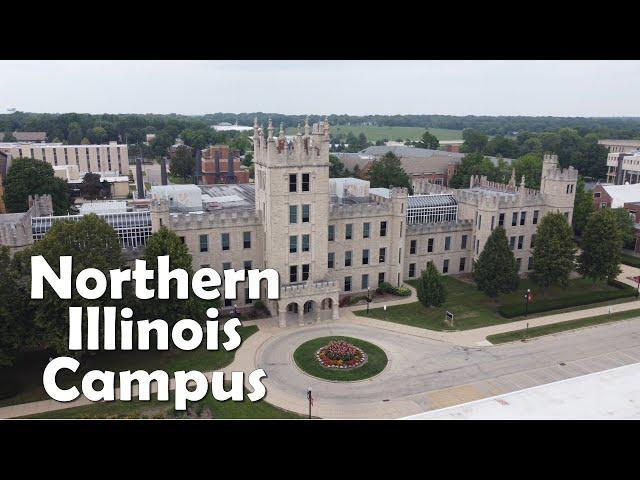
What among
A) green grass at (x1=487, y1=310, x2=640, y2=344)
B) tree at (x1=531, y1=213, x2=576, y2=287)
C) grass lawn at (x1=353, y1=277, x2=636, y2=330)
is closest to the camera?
green grass at (x1=487, y1=310, x2=640, y2=344)

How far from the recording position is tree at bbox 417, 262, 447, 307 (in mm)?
48500

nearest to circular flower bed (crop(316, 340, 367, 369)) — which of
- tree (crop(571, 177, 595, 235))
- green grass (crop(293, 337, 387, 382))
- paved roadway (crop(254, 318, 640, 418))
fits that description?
green grass (crop(293, 337, 387, 382))

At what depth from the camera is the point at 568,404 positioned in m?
20.3

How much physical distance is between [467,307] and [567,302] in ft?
34.3

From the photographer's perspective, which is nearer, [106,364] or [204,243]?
[106,364]

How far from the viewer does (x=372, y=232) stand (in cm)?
5478

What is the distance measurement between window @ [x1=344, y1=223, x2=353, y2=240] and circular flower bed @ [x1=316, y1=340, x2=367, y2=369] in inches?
570

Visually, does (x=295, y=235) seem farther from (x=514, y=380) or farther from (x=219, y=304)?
(x=514, y=380)

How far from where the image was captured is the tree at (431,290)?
4850 cm

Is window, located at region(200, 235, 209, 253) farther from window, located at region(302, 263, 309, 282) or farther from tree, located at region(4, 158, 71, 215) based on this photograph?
tree, located at region(4, 158, 71, 215)

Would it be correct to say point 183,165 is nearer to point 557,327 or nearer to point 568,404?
point 557,327

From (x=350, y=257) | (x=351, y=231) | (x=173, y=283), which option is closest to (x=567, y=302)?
(x=350, y=257)

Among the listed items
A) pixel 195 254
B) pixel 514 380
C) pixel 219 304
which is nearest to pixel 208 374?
pixel 219 304

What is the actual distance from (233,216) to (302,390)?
1994 cm
